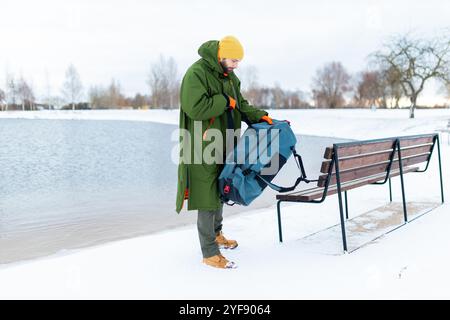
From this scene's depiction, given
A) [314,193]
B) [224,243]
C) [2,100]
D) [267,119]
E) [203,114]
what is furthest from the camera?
[2,100]

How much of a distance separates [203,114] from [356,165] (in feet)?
5.66

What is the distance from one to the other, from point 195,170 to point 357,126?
1243 inches

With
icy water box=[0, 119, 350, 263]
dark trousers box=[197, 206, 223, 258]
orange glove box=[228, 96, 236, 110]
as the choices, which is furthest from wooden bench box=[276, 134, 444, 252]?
icy water box=[0, 119, 350, 263]

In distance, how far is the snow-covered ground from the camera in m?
3.30

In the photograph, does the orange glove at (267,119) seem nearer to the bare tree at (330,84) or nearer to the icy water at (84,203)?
the icy water at (84,203)

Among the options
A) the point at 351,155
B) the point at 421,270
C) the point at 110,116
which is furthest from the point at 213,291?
the point at 110,116

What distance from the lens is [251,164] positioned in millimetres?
3678

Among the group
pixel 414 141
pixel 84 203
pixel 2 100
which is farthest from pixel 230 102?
pixel 2 100

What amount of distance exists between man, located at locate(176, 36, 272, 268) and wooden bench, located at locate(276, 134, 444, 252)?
31.0 inches

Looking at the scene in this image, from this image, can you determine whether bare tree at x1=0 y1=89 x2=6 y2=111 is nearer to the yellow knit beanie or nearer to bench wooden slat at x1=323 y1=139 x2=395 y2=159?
bench wooden slat at x1=323 y1=139 x2=395 y2=159

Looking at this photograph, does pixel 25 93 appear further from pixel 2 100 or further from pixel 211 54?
pixel 211 54

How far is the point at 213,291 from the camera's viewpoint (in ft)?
10.9

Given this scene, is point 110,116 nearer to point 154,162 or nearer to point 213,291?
point 154,162
